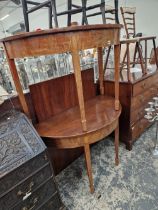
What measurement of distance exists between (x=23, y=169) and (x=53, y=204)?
0.40 meters

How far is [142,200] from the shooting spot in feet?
3.88

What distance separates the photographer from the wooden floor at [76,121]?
3.53 ft

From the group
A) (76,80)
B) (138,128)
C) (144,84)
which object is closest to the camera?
(76,80)

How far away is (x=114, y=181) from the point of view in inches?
53.7

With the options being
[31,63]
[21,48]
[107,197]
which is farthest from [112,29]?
[107,197]

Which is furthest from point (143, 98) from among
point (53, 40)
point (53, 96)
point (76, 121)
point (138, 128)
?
point (53, 40)

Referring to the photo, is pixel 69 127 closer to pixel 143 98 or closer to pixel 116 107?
pixel 116 107

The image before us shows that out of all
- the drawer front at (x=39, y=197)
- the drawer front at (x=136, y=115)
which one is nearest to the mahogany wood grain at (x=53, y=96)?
the drawer front at (x=39, y=197)

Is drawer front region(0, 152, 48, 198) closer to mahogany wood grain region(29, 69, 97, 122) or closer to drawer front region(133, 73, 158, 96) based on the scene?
mahogany wood grain region(29, 69, 97, 122)

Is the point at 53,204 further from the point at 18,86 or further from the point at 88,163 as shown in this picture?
the point at 18,86

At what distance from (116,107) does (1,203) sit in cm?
98

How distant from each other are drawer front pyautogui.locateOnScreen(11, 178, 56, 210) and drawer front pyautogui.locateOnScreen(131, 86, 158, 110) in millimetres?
1002

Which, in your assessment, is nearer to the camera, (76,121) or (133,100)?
(76,121)

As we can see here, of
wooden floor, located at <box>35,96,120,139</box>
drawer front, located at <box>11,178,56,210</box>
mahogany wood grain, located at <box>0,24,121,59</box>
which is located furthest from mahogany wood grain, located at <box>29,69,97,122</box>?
drawer front, located at <box>11,178,56,210</box>
